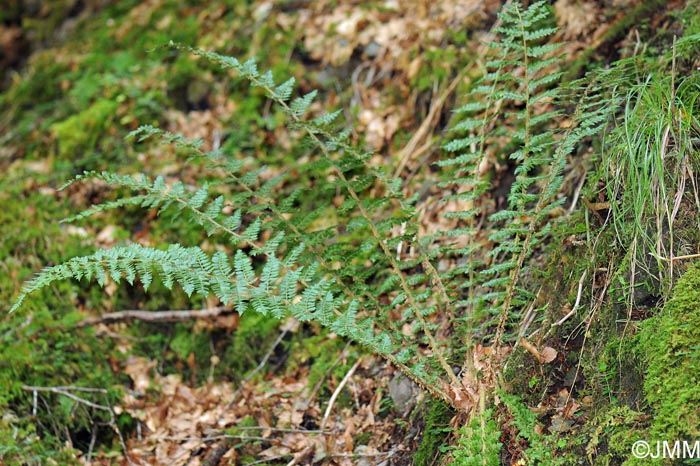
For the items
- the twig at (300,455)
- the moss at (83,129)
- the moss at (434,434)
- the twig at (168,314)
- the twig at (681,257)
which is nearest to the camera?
the twig at (681,257)

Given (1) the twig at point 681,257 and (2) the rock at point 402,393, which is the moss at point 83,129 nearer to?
(2) the rock at point 402,393

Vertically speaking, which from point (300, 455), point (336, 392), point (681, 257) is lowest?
point (300, 455)

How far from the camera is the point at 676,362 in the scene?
7.55 ft

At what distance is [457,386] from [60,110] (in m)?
4.62

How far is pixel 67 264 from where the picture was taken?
2482 millimetres

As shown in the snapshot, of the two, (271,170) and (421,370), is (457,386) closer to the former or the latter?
(421,370)

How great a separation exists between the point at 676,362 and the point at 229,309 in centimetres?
267

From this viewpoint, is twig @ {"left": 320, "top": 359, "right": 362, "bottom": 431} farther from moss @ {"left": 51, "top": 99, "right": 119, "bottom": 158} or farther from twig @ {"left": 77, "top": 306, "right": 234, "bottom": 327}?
moss @ {"left": 51, "top": 99, "right": 119, "bottom": 158}

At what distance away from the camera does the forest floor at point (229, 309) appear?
274cm

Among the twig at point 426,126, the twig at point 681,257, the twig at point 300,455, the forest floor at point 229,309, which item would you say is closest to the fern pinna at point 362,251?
the forest floor at point 229,309

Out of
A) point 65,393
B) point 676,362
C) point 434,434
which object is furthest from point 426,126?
point 65,393

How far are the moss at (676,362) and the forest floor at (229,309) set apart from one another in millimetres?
82

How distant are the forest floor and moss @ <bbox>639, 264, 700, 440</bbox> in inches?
3.2

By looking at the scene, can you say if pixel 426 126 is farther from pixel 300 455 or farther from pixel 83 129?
pixel 83 129
